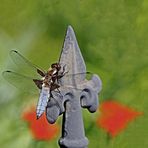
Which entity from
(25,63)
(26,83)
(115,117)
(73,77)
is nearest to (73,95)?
(73,77)

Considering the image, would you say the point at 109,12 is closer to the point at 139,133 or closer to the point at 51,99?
the point at 139,133

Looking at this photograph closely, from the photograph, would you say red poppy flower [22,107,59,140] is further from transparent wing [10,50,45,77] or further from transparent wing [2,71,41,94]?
transparent wing [2,71,41,94]

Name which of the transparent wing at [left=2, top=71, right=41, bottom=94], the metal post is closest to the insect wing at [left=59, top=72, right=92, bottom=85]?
the metal post

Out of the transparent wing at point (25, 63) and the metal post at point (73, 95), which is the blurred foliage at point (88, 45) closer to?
the transparent wing at point (25, 63)

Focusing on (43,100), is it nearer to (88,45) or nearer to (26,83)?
(26,83)

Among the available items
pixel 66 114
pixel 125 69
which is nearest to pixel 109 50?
pixel 125 69

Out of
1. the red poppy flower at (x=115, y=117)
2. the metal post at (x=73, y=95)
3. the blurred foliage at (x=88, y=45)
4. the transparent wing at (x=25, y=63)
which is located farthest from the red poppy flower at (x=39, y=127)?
the metal post at (x=73, y=95)
